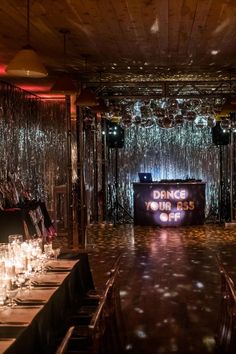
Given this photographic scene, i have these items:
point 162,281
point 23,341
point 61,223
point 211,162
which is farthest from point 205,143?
point 23,341

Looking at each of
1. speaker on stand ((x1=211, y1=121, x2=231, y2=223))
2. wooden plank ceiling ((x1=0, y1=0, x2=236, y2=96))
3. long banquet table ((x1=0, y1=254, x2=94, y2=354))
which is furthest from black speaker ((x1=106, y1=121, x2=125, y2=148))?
long banquet table ((x1=0, y1=254, x2=94, y2=354))

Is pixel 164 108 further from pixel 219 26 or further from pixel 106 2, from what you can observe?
pixel 106 2

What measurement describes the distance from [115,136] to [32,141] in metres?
3.09

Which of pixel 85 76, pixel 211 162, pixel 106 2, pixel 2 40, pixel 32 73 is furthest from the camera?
pixel 211 162

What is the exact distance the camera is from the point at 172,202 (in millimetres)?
13102

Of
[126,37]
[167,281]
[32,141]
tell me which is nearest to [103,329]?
[167,281]

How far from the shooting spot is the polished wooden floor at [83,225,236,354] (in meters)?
4.65

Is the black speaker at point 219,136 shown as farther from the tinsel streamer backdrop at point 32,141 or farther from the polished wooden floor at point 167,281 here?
the tinsel streamer backdrop at point 32,141

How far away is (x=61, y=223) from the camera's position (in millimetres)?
13094

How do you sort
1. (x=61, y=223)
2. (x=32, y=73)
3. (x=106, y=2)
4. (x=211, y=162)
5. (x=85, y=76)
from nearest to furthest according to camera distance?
1. (x=32, y=73)
2. (x=106, y=2)
3. (x=85, y=76)
4. (x=61, y=223)
5. (x=211, y=162)

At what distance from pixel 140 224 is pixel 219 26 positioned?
25.8 feet

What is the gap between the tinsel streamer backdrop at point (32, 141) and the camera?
10061 mm

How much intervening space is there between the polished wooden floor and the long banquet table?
0.92m

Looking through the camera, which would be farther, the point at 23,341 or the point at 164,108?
the point at 164,108
